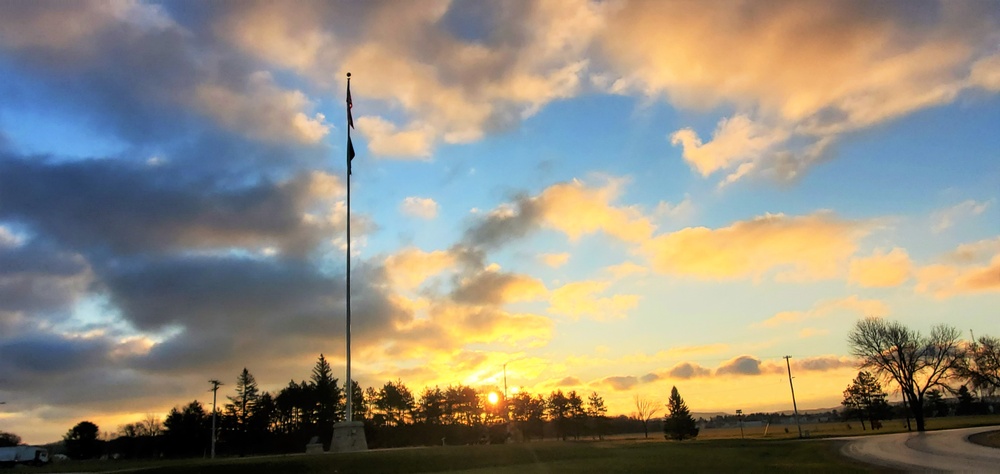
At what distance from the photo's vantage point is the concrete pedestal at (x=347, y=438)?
1587 inches

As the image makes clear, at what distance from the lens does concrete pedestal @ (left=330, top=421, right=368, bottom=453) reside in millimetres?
40312

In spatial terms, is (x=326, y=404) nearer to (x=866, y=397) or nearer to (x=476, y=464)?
(x=476, y=464)

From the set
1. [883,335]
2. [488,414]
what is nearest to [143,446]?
[488,414]

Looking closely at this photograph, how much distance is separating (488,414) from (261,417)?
47.1 meters

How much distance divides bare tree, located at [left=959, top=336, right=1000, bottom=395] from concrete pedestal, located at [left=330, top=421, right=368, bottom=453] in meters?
83.4

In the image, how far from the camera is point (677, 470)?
3092 centimetres

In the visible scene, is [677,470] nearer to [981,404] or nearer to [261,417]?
[261,417]

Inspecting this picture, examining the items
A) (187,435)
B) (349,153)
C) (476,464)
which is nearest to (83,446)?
(187,435)

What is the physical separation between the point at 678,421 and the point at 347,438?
81.2 meters

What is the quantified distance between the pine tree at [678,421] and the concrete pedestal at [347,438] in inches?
3055

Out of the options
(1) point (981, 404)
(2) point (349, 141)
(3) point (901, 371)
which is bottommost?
(1) point (981, 404)

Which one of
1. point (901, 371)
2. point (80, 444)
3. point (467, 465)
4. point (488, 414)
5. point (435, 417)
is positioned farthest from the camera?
point (488, 414)

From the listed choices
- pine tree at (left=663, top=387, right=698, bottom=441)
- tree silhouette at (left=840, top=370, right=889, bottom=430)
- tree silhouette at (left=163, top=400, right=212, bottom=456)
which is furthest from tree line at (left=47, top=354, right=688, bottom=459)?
tree silhouette at (left=840, top=370, right=889, bottom=430)

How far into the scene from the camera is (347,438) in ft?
133
